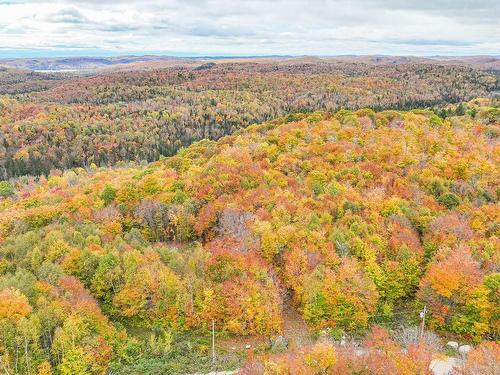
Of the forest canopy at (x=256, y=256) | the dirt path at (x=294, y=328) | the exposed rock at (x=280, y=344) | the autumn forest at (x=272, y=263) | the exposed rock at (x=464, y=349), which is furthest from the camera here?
the dirt path at (x=294, y=328)

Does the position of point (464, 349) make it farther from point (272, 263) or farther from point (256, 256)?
point (256, 256)

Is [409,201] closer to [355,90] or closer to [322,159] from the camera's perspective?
[322,159]

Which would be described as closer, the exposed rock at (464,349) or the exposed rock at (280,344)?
the exposed rock at (464,349)

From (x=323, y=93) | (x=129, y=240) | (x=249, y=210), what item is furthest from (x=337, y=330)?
(x=323, y=93)

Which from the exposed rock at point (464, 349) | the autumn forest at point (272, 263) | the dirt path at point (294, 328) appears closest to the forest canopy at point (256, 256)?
the autumn forest at point (272, 263)

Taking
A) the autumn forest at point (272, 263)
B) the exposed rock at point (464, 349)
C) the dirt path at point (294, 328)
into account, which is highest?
the autumn forest at point (272, 263)

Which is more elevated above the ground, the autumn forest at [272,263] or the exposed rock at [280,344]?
the autumn forest at [272,263]

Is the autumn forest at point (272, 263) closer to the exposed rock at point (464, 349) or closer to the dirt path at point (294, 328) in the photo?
the dirt path at point (294, 328)

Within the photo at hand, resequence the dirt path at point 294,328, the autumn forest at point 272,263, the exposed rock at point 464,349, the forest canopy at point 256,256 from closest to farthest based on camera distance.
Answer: the autumn forest at point 272,263 → the forest canopy at point 256,256 → the exposed rock at point 464,349 → the dirt path at point 294,328

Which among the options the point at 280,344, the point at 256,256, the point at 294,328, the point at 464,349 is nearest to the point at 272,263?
the point at 256,256

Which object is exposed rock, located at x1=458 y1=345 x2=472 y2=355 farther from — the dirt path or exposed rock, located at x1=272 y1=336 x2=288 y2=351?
exposed rock, located at x1=272 y1=336 x2=288 y2=351

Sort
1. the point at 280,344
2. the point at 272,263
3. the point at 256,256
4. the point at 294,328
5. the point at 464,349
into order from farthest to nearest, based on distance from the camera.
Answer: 1. the point at 272,263
2. the point at 256,256
3. the point at 294,328
4. the point at 280,344
5. the point at 464,349
